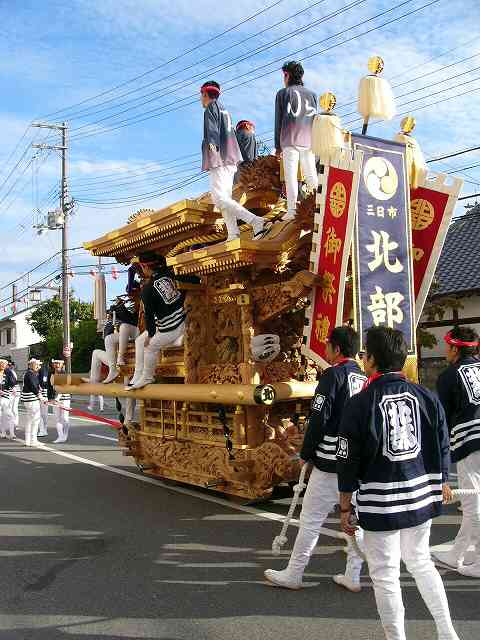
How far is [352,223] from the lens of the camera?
5680 mm

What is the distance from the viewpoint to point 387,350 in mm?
3297

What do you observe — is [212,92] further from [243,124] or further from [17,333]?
[17,333]

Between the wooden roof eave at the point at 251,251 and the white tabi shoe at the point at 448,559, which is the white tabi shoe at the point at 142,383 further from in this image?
the white tabi shoe at the point at 448,559

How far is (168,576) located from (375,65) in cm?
481

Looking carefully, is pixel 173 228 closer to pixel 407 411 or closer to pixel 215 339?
pixel 215 339

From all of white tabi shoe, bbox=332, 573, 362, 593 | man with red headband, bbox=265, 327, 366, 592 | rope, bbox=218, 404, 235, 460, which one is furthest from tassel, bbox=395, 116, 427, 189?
white tabi shoe, bbox=332, 573, 362, 593

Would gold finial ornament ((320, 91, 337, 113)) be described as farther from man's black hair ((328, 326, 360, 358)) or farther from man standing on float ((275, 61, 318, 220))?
man's black hair ((328, 326, 360, 358))

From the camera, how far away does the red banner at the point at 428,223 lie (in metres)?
6.40

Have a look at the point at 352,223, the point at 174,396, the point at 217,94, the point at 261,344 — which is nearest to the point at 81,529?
the point at 174,396

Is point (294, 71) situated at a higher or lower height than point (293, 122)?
higher

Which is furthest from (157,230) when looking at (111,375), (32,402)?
(32,402)

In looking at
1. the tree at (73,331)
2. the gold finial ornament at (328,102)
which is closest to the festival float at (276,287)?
the gold finial ornament at (328,102)

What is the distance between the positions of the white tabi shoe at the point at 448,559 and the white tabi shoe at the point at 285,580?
1.14 meters

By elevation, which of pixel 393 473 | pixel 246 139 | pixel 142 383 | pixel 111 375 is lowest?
pixel 393 473
